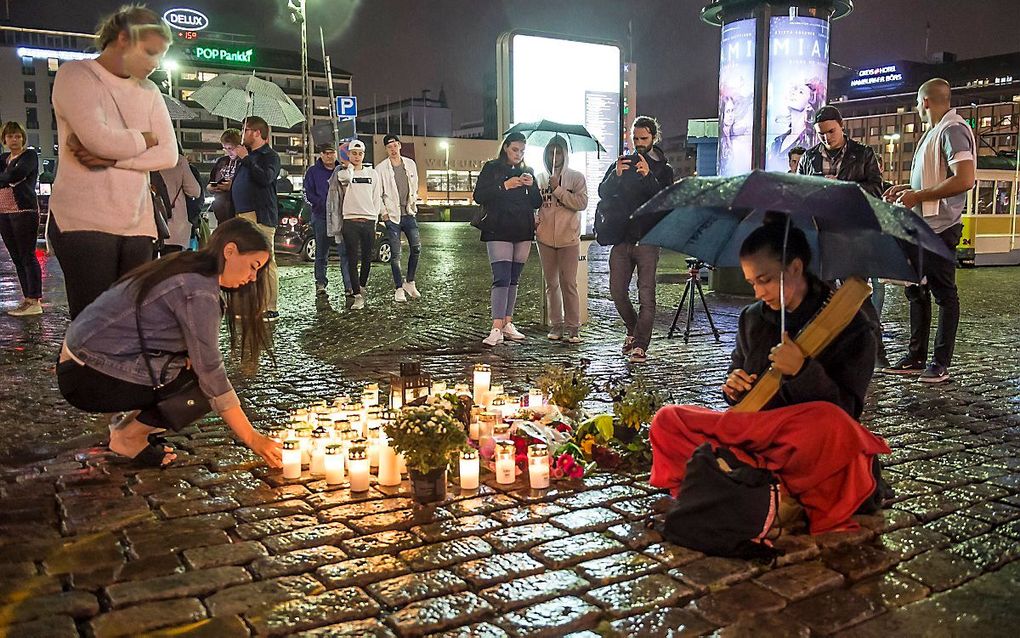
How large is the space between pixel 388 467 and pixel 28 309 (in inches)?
329

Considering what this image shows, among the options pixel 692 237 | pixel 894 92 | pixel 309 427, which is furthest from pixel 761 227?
Answer: pixel 894 92

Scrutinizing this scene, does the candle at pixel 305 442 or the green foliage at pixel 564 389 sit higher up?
the green foliage at pixel 564 389

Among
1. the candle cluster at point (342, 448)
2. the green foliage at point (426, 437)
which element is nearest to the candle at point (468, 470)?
the green foliage at point (426, 437)

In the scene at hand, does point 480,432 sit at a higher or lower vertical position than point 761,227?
lower

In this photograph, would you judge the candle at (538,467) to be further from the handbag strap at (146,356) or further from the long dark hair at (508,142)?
the long dark hair at (508,142)

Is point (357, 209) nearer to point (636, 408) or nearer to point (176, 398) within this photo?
point (176, 398)

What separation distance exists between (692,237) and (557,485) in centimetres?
151

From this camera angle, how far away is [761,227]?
4.06 meters

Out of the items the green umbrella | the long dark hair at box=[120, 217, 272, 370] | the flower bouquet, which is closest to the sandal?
the long dark hair at box=[120, 217, 272, 370]

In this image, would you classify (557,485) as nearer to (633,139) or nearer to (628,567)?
(628,567)

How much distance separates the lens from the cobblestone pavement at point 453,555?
3.15m

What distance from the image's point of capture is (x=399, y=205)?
539 inches

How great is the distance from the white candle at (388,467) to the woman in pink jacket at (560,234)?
4841 millimetres

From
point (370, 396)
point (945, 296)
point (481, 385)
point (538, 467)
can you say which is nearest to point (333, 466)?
point (538, 467)
